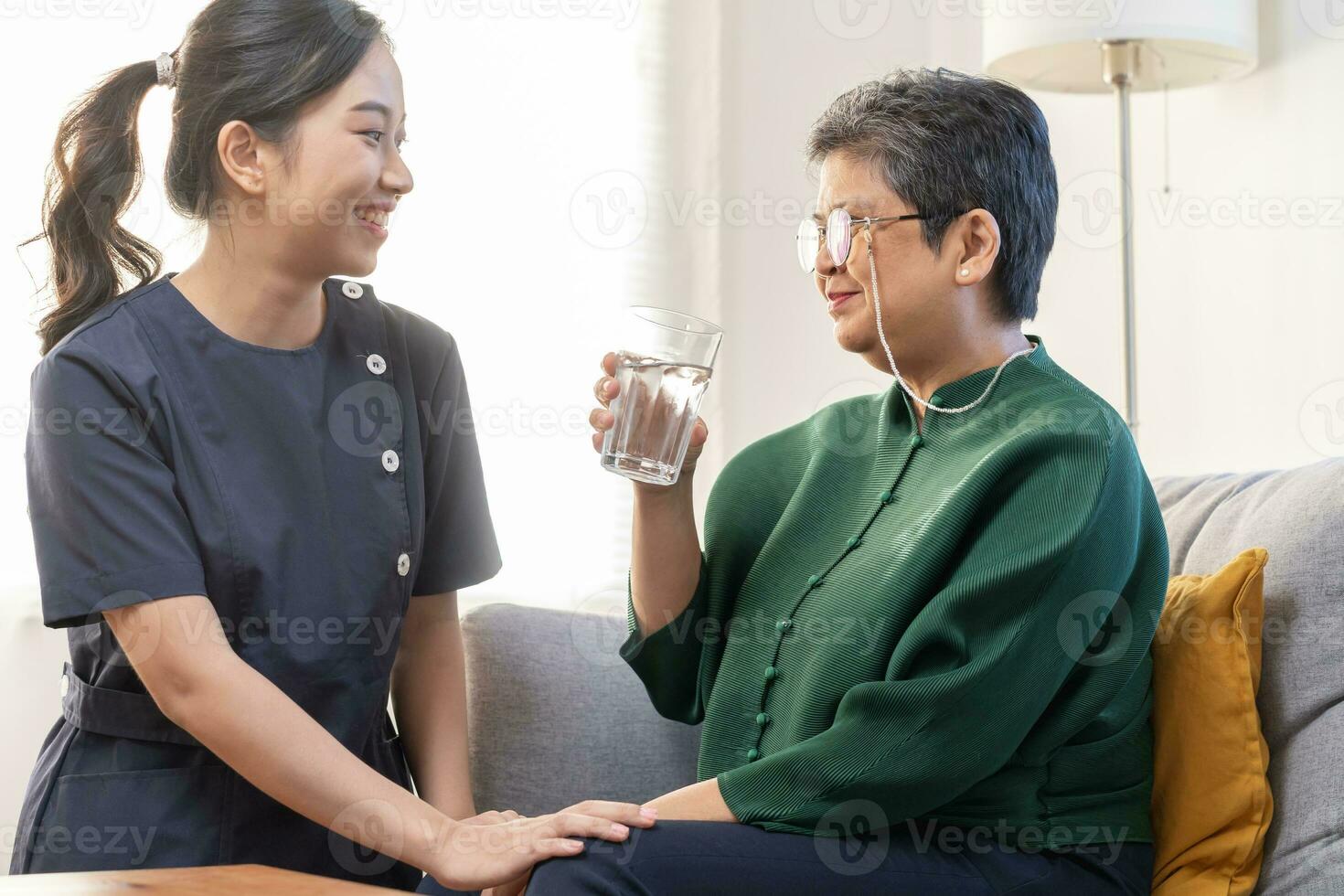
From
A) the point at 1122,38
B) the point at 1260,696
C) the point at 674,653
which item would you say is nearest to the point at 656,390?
the point at 674,653

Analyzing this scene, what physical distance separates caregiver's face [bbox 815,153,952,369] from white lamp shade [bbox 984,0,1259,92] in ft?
3.70

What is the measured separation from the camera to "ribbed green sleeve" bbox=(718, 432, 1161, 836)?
1.26m

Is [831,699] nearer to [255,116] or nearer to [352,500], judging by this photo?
[352,500]

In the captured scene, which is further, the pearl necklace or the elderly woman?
the pearl necklace

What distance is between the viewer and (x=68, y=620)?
1.38 metres

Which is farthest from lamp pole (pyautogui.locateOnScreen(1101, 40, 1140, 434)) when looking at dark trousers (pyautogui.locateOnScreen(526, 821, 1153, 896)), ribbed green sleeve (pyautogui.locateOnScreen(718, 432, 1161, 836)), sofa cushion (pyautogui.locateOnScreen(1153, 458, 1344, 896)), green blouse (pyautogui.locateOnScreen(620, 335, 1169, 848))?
dark trousers (pyautogui.locateOnScreen(526, 821, 1153, 896))

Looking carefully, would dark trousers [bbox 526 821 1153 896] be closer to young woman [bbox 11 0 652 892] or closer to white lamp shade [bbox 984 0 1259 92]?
young woman [bbox 11 0 652 892]

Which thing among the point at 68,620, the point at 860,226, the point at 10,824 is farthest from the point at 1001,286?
the point at 10,824

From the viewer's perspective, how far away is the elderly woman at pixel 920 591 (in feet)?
4.16

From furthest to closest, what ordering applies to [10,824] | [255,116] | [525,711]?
[10,824] < [525,711] < [255,116]

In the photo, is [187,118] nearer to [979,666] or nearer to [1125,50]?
[979,666]

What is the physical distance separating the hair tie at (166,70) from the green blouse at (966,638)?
0.92m

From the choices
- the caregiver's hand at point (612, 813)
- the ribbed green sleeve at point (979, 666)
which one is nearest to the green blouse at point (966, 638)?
the ribbed green sleeve at point (979, 666)

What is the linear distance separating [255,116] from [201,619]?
562 millimetres
